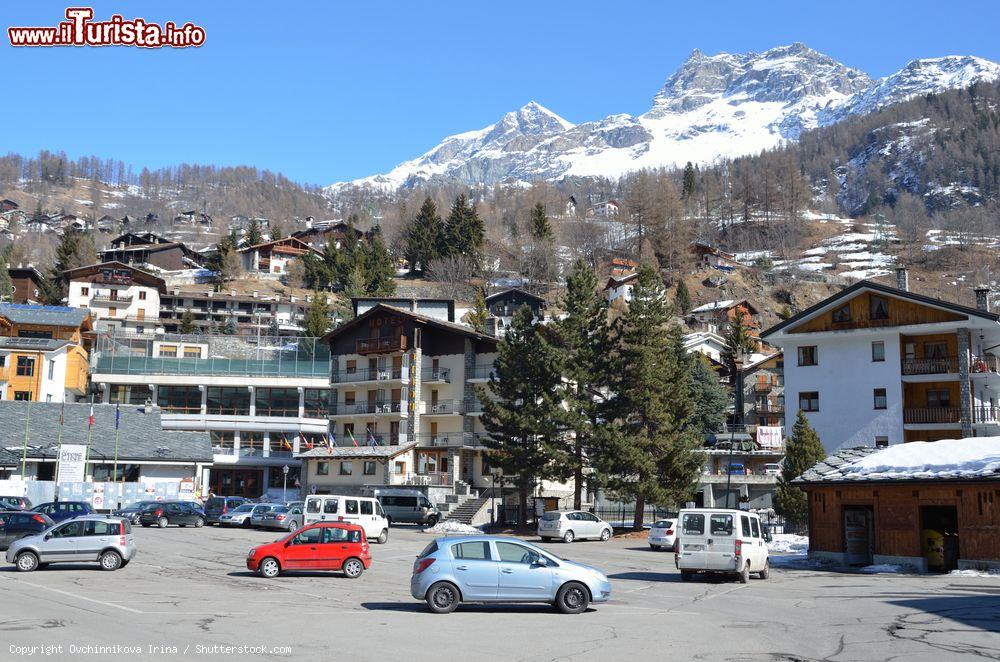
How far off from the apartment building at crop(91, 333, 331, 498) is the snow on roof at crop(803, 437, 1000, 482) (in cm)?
4944

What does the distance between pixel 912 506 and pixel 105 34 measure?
33.6 meters

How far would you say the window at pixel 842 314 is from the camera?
5850 centimetres

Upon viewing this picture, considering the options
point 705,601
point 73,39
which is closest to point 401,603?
point 705,601

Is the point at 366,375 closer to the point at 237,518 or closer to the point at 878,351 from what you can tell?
the point at 237,518

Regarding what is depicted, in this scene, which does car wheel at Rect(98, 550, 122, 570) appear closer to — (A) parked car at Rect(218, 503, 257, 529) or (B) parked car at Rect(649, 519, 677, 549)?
(A) parked car at Rect(218, 503, 257, 529)

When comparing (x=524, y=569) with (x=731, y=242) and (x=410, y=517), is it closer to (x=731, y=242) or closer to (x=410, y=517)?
(x=410, y=517)

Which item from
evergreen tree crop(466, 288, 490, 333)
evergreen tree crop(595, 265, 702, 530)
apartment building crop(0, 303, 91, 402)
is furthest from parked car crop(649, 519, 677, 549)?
apartment building crop(0, 303, 91, 402)

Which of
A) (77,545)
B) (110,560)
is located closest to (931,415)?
(110,560)

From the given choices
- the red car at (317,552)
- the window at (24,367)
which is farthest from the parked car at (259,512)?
the window at (24,367)

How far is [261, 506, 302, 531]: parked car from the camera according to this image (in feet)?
148

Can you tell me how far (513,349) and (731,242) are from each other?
5554 inches

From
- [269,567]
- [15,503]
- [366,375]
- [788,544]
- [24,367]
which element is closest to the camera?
[269,567]

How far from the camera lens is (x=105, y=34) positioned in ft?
119

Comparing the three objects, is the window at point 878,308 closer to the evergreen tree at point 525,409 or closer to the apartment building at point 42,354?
the evergreen tree at point 525,409
